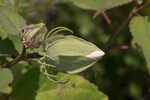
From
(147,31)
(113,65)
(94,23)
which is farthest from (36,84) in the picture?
(94,23)

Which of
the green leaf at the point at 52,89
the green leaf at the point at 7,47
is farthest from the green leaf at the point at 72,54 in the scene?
the green leaf at the point at 7,47

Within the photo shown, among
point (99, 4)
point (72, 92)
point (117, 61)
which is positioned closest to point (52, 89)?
point (72, 92)

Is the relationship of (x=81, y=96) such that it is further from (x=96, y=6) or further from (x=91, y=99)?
(x=96, y=6)

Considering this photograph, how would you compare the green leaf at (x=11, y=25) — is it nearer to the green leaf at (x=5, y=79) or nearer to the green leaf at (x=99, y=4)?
the green leaf at (x=5, y=79)

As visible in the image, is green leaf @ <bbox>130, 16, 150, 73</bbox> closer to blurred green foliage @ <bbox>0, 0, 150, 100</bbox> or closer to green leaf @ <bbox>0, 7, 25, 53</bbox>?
green leaf @ <bbox>0, 7, 25, 53</bbox>

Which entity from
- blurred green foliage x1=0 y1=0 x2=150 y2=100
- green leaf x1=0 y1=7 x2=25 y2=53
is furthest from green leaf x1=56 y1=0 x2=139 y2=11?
blurred green foliage x1=0 y1=0 x2=150 y2=100

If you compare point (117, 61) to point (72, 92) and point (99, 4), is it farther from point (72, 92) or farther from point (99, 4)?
point (72, 92)
